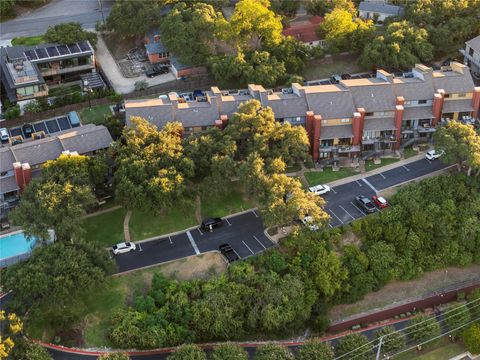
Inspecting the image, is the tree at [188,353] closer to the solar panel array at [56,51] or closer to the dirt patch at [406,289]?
the dirt patch at [406,289]

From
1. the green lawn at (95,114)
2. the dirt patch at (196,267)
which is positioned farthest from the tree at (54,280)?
the green lawn at (95,114)

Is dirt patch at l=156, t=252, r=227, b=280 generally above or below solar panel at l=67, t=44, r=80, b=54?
below

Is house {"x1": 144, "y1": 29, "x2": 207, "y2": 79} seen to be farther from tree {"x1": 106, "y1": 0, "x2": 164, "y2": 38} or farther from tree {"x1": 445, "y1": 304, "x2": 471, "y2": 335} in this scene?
tree {"x1": 445, "y1": 304, "x2": 471, "y2": 335}

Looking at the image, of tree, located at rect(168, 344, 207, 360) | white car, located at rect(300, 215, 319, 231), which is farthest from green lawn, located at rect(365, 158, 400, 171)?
tree, located at rect(168, 344, 207, 360)

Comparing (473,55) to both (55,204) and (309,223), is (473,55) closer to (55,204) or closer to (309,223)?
(309,223)

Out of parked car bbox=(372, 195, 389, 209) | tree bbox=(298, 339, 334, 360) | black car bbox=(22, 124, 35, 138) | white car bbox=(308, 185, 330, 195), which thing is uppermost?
black car bbox=(22, 124, 35, 138)

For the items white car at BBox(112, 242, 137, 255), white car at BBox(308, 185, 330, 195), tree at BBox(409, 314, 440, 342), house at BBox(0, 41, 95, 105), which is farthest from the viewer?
house at BBox(0, 41, 95, 105)
